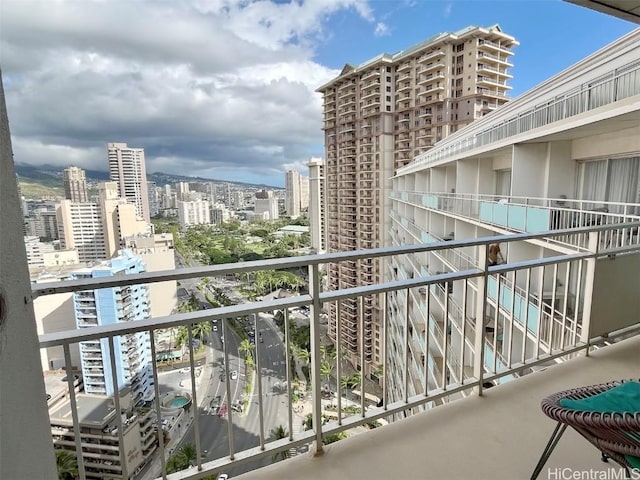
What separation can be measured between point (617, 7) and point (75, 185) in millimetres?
6780

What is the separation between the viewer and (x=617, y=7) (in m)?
2.21

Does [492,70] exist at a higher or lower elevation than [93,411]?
higher

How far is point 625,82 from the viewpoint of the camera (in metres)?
4.77

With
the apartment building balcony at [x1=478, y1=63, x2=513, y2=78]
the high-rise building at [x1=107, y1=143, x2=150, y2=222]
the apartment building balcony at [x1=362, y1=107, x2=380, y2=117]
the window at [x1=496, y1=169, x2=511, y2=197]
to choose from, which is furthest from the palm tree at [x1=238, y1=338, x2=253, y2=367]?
the apartment building balcony at [x1=478, y1=63, x2=513, y2=78]

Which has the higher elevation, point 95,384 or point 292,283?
point 292,283

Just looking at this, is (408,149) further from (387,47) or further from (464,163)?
(464,163)

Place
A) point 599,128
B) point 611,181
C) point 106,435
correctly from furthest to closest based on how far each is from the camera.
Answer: point 611,181, point 599,128, point 106,435

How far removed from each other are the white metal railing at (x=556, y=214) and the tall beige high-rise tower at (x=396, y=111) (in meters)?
17.2

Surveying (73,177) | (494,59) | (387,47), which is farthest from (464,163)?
(387,47)

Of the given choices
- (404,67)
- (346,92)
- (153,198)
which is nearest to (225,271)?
(153,198)

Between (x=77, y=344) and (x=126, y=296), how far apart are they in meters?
0.34

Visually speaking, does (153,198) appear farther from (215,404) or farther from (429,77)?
(429,77)

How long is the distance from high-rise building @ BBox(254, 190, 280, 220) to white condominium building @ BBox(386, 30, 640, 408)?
18.9 feet

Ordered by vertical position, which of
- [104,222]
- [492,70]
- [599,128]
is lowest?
[104,222]
